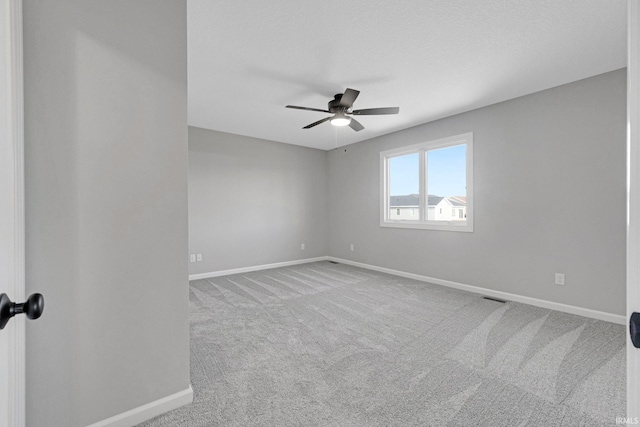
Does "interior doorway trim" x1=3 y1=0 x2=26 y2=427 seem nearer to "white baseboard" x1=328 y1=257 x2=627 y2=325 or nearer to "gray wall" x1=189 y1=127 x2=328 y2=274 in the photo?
"gray wall" x1=189 y1=127 x2=328 y2=274

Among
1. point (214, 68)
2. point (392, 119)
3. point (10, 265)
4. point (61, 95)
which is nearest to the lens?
point (10, 265)

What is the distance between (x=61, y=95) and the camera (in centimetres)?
123

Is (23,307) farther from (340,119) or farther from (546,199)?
(546,199)

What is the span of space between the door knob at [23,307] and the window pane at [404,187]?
14.9 ft

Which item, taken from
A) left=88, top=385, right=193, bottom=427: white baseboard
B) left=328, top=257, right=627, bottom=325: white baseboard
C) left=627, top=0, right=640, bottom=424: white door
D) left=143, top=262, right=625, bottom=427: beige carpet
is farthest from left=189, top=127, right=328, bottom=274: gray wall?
left=627, top=0, right=640, bottom=424: white door

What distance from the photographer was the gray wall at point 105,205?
118cm

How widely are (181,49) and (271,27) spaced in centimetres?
82

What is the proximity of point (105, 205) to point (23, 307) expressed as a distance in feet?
2.38

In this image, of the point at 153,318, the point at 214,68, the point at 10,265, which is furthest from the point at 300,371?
the point at 214,68

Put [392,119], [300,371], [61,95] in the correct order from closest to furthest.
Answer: [61,95] → [300,371] → [392,119]

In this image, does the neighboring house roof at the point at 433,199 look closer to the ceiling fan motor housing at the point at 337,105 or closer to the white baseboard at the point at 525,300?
the white baseboard at the point at 525,300

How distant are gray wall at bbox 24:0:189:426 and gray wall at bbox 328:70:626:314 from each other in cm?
371

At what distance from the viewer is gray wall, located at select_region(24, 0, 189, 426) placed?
1183 mm

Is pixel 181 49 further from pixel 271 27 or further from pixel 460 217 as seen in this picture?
pixel 460 217
